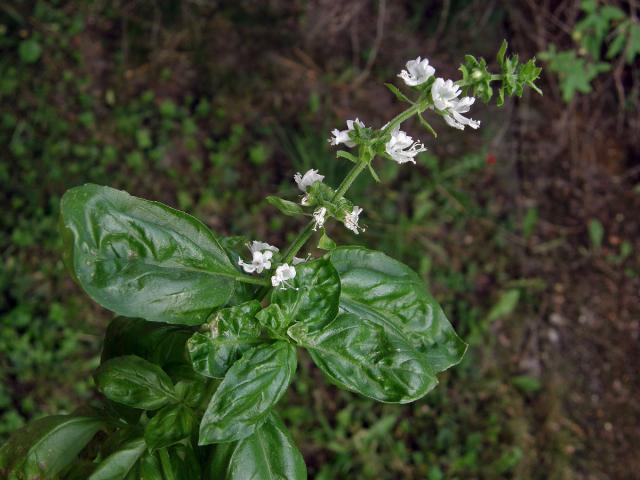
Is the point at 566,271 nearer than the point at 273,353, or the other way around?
the point at 273,353

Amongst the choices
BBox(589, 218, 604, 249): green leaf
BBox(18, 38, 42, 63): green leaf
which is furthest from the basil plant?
BBox(589, 218, 604, 249): green leaf

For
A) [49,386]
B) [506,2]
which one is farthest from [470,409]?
[506,2]

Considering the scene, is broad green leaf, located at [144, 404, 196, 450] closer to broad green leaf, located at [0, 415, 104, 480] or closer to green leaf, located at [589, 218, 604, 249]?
broad green leaf, located at [0, 415, 104, 480]

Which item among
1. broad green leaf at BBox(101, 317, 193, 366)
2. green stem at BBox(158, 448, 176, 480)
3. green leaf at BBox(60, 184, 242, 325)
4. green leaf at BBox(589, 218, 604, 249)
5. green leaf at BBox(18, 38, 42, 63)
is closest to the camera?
green leaf at BBox(60, 184, 242, 325)

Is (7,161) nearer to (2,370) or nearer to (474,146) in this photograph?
(2,370)

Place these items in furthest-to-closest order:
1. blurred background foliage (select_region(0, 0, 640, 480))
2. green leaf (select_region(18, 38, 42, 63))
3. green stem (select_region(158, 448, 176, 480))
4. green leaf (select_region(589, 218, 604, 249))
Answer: green leaf (select_region(589, 218, 604, 249)) → green leaf (select_region(18, 38, 42, 63)) → blurred background foliage (select_region(0, 0, 640, 480)) → green stem (select_region(158, 448, 176, 480))

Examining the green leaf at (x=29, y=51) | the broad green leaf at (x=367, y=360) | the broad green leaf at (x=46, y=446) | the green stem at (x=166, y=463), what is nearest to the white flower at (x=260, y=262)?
the broad green leaf at (x=367, y=360)
